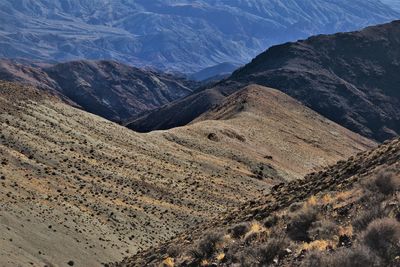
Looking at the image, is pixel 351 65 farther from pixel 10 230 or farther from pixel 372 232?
pixel 372 232

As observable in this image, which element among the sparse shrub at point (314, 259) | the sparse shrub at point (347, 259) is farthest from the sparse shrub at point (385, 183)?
the sparse shrub at point (347, 259)

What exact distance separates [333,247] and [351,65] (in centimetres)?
15939

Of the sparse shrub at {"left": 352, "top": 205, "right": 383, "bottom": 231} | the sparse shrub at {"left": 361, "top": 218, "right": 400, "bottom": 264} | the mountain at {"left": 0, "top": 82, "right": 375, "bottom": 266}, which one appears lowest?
the mountain at {"left": 0, "top": 82, "right": 375, "bottom": 266}

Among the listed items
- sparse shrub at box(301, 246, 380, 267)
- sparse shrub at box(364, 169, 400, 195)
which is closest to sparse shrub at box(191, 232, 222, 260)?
sparse shrub at box(364, 169, 400, 195)

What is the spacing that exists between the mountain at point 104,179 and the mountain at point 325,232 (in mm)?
12649

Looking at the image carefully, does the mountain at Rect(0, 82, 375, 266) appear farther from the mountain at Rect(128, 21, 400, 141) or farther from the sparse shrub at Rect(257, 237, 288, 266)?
the mountain at Rect(128, 21, 400, 141)

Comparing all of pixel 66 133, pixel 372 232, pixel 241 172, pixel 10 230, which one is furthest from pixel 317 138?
pixel 372 232

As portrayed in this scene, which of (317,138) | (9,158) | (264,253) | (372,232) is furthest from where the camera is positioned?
(317,138)

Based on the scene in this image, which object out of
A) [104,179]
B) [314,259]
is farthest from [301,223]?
[104,179]

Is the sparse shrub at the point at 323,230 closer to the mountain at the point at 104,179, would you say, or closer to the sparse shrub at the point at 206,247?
the sparse shrub at the point at 206,247

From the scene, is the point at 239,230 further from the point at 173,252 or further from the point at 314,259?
the point at 314,259

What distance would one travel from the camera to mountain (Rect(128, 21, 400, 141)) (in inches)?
5763

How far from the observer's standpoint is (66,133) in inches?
2174

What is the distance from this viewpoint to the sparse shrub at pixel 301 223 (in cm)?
1659
